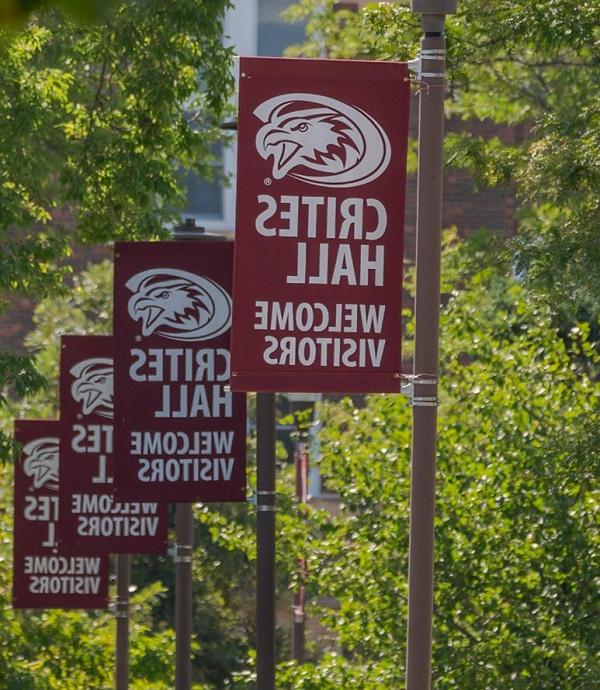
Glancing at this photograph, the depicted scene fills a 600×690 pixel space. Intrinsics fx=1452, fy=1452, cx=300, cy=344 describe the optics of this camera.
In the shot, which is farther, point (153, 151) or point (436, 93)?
point (153, 151)

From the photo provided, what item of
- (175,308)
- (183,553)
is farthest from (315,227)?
(183,553)

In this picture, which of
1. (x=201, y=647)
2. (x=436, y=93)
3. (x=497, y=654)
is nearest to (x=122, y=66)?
(x=497, y=654)

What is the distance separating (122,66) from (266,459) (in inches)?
212

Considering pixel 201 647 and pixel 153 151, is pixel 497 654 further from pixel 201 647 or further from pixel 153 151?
pixel 201 647

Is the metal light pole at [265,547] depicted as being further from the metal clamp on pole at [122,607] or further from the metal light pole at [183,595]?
the metal clamp on pole at [122,607]

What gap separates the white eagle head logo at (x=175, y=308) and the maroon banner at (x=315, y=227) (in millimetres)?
3277

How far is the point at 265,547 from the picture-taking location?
9.27 meters

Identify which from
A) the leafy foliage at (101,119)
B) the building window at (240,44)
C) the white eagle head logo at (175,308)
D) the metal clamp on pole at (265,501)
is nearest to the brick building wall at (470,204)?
the building window at (240,44)

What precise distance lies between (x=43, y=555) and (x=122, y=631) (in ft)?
→ 3.95

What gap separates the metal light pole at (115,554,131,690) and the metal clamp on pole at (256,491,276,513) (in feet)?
16.0

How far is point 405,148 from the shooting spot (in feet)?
20.9

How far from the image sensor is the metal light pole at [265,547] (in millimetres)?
9195

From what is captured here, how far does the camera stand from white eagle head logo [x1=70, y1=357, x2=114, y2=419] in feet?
39.5

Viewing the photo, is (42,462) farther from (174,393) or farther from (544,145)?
(544,145)
